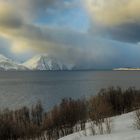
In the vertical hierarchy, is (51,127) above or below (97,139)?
below

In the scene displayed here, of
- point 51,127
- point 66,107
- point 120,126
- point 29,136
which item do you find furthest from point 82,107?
point 120,126

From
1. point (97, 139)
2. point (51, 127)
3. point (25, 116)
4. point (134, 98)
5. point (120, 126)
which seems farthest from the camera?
point (134, 98)

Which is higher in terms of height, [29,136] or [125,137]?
[125,137]

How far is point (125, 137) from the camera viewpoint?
74.0 ft

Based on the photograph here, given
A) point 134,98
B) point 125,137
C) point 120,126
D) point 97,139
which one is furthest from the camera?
point 134,98

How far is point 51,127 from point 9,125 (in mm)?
6272

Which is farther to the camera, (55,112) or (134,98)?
(134,98)

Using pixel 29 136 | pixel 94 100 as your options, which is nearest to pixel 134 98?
pixel 94 100

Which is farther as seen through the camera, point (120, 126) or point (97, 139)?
point (120, 126)

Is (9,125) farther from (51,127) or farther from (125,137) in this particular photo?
(125,137)

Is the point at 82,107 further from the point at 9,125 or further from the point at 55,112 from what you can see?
the point at 9,125

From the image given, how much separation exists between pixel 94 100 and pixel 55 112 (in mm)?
11278

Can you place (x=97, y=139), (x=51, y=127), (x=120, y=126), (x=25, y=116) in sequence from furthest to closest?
(x=25, y=116) → (x=51, y=127) → (x=120, y=126) → (x=97, y=139)

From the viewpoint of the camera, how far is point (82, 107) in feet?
191
